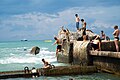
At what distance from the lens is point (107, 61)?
55.3ft

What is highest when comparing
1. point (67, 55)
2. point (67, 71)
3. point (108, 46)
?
point (108, 46)

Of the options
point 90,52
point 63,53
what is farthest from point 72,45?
point 90,52

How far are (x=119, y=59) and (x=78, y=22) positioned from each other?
30.1 feet

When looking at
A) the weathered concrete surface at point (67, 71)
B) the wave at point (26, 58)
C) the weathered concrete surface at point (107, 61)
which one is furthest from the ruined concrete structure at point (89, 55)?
the wave at point (26, 58)

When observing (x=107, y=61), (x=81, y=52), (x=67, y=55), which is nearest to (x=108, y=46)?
(x=81, y=52)

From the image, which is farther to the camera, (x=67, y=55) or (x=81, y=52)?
(x=67, y=55)

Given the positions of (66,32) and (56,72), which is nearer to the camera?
(56,72)

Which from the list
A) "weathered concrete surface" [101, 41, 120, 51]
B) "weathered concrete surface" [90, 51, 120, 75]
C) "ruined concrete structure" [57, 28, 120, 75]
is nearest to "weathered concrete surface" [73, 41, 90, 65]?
"ruined concrete structure" [57, 28, 120, 75]

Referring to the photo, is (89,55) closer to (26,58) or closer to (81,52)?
(81,52)

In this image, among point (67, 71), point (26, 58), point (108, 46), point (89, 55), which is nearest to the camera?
point (67, 71)

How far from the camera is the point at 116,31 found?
54.1 feet

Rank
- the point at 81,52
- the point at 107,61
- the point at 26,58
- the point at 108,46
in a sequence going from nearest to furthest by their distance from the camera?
the point at 107,61 → the point at 108,46 → the point at 81,52 → the point at 26,58

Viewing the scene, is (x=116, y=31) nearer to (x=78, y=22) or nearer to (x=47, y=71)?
(x=47, y=71)

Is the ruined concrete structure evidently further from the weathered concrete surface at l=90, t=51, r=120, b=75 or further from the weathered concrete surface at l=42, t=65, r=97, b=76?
the weathered concrete surface at l=42, t=65, r=97, b=76
